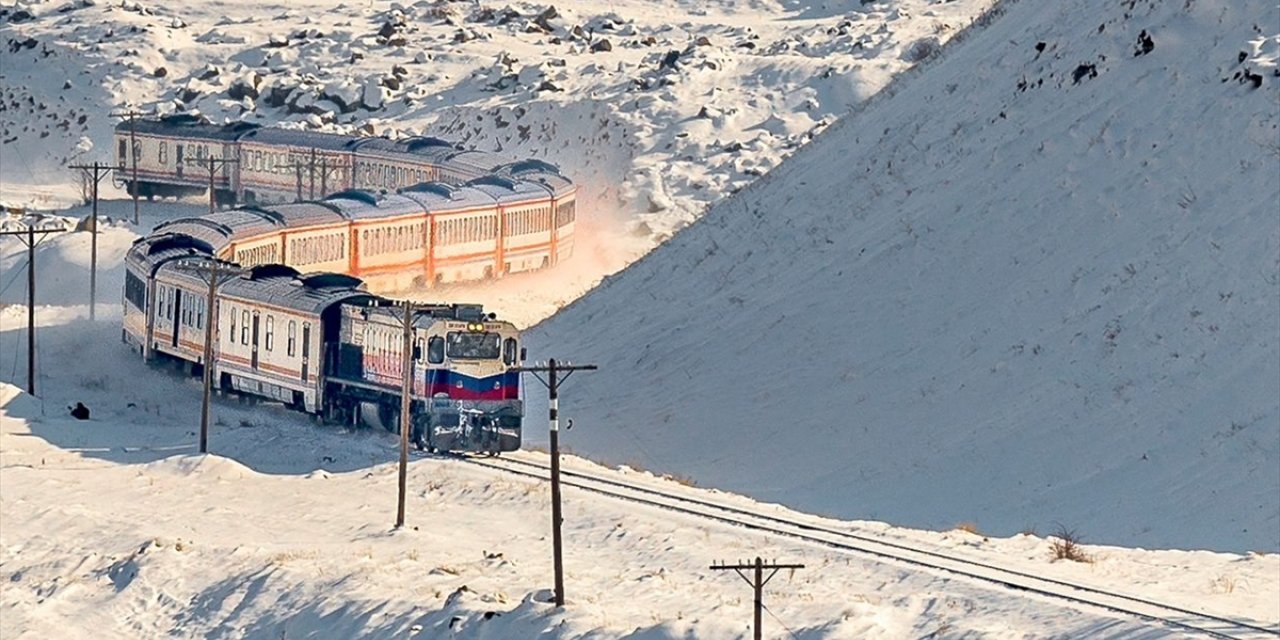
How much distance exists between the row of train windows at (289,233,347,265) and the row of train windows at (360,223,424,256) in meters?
1.19

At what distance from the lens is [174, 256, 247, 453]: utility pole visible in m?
46.9

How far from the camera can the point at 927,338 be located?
4775 centimetres

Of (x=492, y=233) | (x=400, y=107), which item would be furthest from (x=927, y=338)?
(x=400, y=107)

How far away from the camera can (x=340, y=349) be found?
1857 inches

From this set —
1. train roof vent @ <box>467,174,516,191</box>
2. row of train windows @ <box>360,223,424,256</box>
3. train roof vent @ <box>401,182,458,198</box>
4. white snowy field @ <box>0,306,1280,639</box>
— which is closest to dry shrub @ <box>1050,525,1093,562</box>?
white snowy field @ <box>0,306,1280,639</box>

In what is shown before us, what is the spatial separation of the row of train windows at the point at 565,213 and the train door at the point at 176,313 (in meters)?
26.2

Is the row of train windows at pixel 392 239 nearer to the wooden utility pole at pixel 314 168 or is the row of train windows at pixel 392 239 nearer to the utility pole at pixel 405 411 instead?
the wooden utility pole at pixel 314 168

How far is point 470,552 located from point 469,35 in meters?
89.0

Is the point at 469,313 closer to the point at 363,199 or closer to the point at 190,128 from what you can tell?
the point at 363,199

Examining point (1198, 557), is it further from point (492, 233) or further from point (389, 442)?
point (492, 233)

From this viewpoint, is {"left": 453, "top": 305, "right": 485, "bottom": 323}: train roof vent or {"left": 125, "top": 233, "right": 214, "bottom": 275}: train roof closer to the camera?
{"left": 453, "top": 305, "right": 485, "bottom": 323}: train roof vent

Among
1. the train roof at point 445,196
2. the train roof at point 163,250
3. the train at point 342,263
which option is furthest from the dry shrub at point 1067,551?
the train roof at point 445,196

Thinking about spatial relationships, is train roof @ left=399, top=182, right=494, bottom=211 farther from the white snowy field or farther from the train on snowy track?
the white snowy field

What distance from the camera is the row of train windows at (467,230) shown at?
71875mm
